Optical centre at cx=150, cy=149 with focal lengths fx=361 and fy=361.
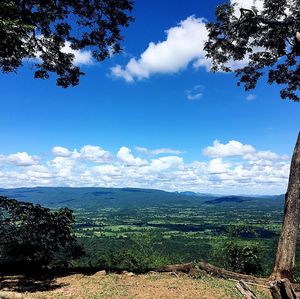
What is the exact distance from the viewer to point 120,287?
14.2m

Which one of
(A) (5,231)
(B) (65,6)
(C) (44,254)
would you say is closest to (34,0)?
(B) (65,6)

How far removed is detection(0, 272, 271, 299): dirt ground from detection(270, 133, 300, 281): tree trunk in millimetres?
1153

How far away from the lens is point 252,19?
18.2 meters

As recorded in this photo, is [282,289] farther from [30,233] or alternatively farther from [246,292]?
[30,233]

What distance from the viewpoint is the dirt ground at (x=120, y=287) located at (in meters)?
13.2

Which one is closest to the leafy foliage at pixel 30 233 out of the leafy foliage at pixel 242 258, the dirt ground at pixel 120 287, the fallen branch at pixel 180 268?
the dirt ground at pixel 120 287

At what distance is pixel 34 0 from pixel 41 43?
8.68ft

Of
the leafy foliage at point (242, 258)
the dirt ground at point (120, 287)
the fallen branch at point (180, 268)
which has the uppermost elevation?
the fallen branch at point (180, 268)

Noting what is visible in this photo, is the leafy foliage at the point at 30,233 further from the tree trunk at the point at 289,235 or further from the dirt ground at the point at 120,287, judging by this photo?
the tree trunk at the point at 289,235

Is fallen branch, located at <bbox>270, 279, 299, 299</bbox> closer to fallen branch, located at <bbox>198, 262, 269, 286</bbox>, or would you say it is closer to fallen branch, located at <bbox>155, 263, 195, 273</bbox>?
fallen branch, located at <bbox>198, 262, 269, 286</bbox>

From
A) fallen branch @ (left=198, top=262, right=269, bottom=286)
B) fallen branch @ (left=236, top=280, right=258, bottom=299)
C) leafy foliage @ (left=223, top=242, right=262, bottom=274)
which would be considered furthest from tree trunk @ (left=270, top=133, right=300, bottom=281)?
leafy foliage @ (left=223, top=242, right=262, bottom=274)

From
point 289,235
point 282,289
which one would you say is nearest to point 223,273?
point 289,235

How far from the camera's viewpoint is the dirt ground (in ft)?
43.3

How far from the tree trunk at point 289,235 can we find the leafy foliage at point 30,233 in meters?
11.5
